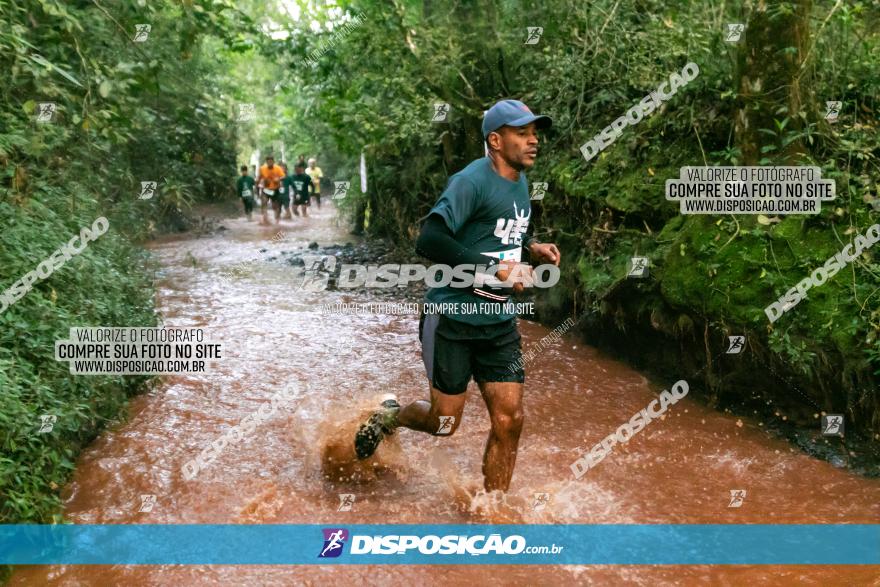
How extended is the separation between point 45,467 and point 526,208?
3171mm

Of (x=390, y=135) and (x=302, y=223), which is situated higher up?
(x=390, y=135)

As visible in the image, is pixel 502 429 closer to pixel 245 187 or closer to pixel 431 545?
pixel 431 545

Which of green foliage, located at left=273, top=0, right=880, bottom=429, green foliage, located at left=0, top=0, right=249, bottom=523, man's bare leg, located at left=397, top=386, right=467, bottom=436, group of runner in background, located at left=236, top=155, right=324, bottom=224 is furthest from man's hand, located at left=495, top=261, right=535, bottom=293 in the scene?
group of runner in background, located at left=236, top=155, right=324, bottom=224

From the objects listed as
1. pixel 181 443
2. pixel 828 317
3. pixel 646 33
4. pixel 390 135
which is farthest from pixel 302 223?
pixel 828 317

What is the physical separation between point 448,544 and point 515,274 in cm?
155

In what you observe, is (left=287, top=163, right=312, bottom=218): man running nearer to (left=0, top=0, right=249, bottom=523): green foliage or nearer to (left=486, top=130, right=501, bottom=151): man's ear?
(left=0, top=0, right=249, bottom=523): green foliage

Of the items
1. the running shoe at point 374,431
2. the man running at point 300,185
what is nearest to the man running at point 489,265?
the running shoe at point 374,431

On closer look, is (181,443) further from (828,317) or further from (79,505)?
(828,317)

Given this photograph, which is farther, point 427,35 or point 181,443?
point 427,35

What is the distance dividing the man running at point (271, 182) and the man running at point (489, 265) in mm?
→ 17702

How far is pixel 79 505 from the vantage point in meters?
4.23

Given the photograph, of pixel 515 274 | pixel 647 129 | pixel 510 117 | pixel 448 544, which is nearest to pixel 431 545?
pixel 448 544

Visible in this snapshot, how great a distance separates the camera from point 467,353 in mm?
4012

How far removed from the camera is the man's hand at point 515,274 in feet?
12.0
